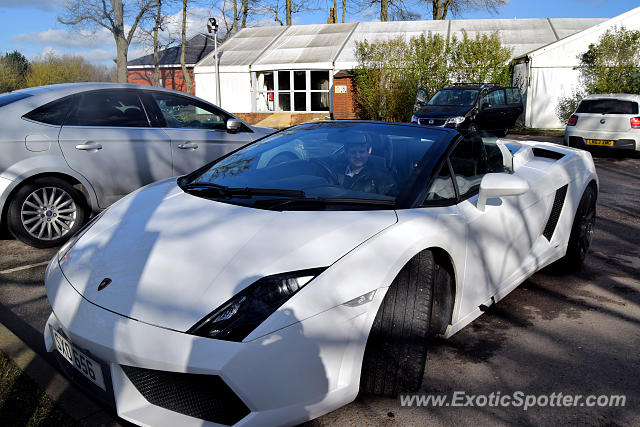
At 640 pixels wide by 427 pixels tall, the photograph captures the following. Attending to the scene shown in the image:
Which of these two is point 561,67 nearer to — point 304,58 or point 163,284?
point 304,58

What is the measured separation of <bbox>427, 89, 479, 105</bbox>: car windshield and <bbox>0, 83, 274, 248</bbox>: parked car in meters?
12.3

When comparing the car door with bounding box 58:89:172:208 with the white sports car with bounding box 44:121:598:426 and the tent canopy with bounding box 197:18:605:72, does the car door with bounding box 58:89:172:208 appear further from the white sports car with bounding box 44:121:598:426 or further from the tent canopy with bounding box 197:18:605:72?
the tent canopy with bounding box 197:18:605:72

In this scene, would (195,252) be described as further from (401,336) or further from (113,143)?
(113,143)

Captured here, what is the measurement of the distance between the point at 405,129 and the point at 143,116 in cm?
332

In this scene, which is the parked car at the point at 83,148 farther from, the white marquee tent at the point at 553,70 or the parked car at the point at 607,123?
the white marquee tent at the point at 553,70

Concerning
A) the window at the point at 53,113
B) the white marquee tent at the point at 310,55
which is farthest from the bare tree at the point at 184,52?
the window at the point at 53,113

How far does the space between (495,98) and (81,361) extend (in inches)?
685

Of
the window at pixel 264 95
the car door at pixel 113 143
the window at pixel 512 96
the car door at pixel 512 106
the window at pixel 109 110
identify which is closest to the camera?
the car door at pixel 113 143

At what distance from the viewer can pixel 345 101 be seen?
25750mm


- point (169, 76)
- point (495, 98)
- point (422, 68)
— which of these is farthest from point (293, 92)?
point (169, 76)

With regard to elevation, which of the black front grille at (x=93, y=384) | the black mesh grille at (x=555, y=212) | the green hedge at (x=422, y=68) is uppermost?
the green hedge at (x=422, y=68)

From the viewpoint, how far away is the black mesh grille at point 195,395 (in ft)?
6.47

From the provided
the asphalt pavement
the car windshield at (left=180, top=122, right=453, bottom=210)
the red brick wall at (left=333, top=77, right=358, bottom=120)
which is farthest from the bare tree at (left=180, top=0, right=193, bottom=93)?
the car windshield at (left=180, top=122, right=453, bottom=210)

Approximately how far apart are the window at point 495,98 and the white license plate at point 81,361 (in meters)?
16.5
